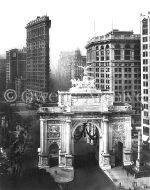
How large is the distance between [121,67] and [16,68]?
17345mm

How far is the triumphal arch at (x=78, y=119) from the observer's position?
31922 mm

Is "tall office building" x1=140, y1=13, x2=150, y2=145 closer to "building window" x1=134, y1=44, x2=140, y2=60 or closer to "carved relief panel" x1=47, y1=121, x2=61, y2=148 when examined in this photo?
"building window" x1=134, y1=44, x2=140, y2=60

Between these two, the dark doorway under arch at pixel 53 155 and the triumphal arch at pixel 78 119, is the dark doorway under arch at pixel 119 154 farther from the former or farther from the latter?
the dark doorway under arch at pixel 53 155

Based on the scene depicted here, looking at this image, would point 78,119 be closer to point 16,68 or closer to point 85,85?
point 85,85

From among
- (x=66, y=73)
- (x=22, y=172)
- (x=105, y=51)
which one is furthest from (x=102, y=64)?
(x=22, y=172)

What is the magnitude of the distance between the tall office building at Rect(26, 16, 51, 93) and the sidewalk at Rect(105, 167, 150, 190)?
357 inches

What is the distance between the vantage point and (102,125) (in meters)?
32.6

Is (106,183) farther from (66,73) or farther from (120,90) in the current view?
(120,90)

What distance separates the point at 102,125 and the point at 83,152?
15.9 ft

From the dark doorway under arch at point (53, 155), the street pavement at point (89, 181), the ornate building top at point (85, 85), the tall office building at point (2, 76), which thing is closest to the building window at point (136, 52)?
the ornate building top at point (85, 85)

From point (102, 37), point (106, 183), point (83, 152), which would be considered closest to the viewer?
point (106, 183)

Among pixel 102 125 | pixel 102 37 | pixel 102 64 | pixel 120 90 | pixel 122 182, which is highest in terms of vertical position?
pixel 102 37

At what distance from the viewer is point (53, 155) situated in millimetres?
34125

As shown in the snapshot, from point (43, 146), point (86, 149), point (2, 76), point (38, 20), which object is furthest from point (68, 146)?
point (38, 20)
